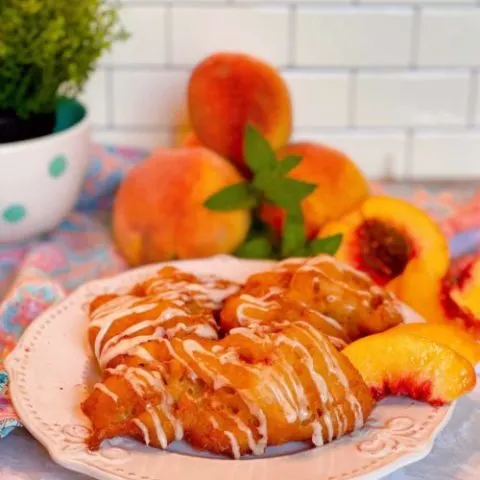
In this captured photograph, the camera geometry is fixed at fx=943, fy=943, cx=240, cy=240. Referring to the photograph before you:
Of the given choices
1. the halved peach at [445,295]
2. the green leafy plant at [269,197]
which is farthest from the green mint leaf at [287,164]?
the halved peach at [445,295]

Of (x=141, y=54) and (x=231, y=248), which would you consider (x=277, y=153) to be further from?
(x=141, y=54)

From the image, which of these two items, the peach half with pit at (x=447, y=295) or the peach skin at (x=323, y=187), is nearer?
the peach half with pit at (x=447, y=295)

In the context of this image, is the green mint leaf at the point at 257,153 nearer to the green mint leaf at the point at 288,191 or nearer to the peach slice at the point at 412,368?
the green mint leaf at the point at 288,191

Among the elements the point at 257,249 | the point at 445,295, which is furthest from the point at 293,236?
the point at 445,295

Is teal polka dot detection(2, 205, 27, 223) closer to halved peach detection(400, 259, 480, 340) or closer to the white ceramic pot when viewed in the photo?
the white ceramic pot

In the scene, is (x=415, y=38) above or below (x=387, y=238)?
above

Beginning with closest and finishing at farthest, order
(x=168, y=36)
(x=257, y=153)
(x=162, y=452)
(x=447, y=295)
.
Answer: (x=162, y=452)
(x=447, y=295)
(x=257, y=153)
(x=168, y=36)

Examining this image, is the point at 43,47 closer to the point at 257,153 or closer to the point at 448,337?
the point at 257,153
